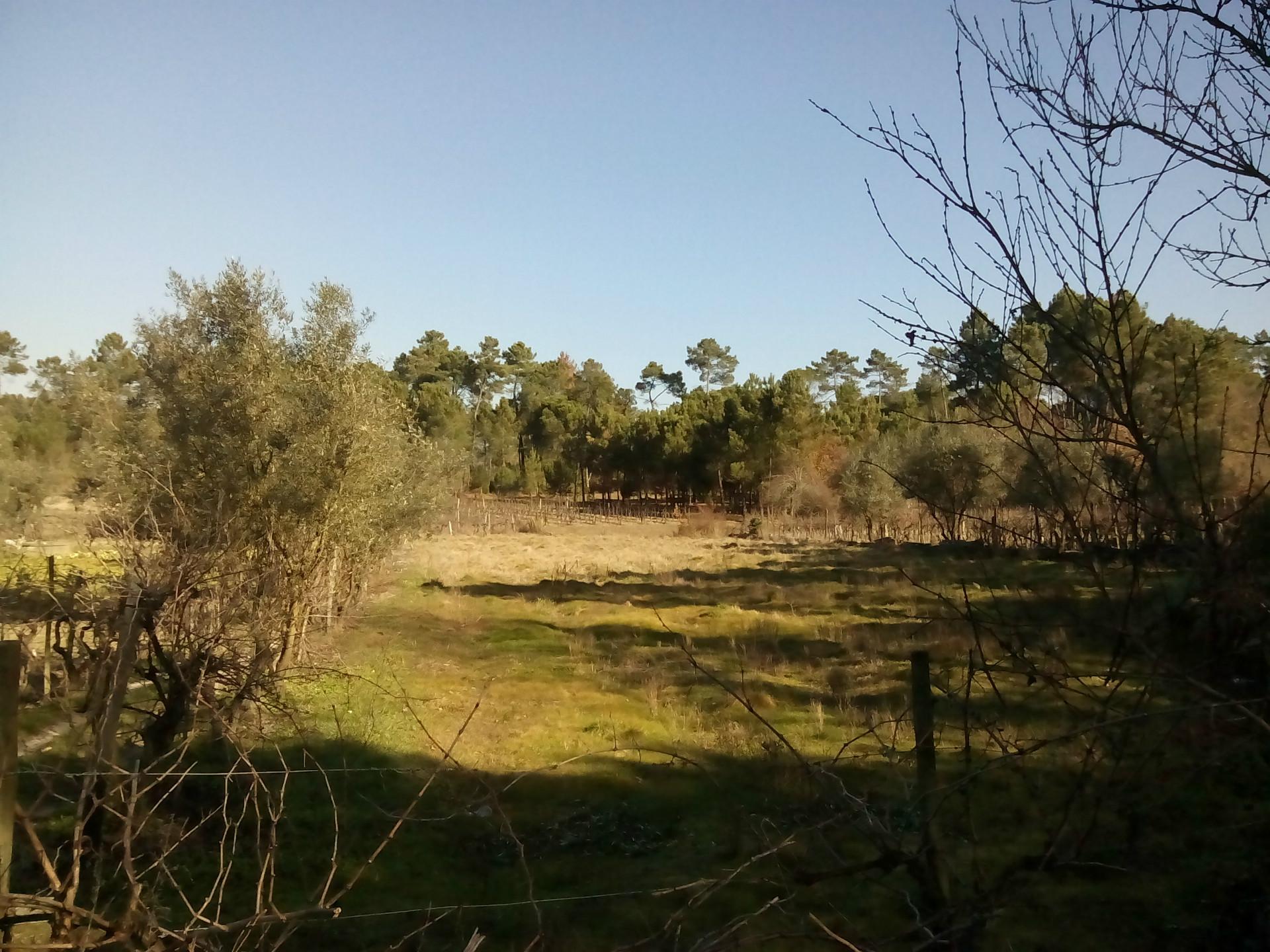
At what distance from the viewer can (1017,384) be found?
97.6 inches

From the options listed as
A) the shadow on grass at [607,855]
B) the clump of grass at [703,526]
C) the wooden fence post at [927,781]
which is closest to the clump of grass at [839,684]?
the shadow on grass at [607,855]

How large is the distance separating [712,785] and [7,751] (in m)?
7.77

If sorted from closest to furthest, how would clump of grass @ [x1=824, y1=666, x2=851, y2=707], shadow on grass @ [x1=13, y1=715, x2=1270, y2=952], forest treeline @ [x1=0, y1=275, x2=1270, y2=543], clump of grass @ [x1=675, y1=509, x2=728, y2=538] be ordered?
forest treeline @ [x1=0, y1=275, x2=1270, y2=543] → shadow on grass @ [x1=13, y1=715, x2=1270, y2=952] → clump of grass @ [x1=824, y1=666, x2=851, y2=707] → clump of grass @ [x1=675, y1=509, x2=728, y2=538]

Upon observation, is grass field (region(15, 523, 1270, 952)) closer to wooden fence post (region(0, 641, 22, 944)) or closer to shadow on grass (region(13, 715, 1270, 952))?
shadow on grass (region(13, 715, 1270, 952))

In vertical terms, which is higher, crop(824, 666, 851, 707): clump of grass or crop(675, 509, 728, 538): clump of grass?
crop(675, 509, 728, 538): clump of grass

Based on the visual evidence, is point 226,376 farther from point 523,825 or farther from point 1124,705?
point 1124,705

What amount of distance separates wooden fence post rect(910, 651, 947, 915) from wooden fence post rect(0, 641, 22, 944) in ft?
8.61

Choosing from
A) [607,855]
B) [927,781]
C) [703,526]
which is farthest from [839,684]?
[703,526]

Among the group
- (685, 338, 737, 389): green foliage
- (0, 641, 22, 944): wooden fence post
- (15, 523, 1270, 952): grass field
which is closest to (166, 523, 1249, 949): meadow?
(15, 523, 1270, 952): grass field

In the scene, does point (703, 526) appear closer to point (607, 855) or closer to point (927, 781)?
point (607, 855)

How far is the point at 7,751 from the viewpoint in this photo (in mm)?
2713

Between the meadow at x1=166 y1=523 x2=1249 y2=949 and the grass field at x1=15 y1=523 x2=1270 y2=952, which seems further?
the grass field at x1=15 y1=523 x2=1270 y2=952

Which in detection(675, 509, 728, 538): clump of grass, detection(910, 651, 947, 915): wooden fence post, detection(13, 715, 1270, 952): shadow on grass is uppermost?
detection(910, 651, 947, 915): wooden fence post

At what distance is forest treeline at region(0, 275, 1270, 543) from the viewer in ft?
8.11
